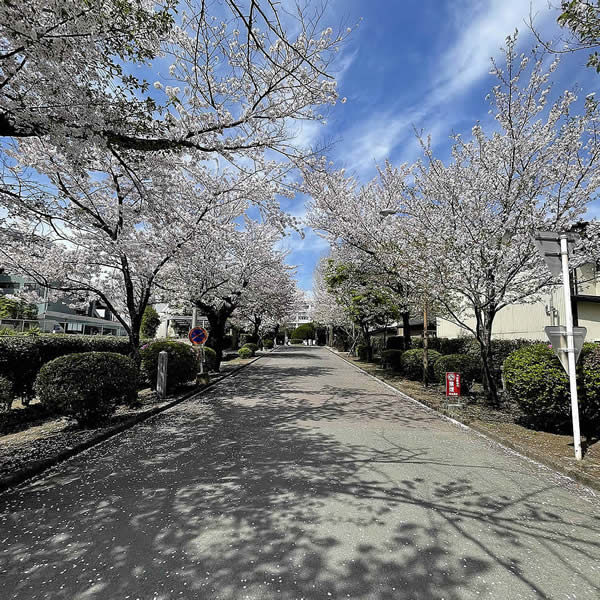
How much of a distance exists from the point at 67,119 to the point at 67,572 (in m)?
4.66

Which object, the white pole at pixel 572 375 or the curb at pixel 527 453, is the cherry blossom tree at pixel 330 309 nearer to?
the curb at pixel 527 453

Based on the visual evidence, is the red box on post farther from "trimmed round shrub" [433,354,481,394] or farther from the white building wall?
the white building wall

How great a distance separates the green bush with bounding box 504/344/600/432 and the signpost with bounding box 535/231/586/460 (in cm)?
62

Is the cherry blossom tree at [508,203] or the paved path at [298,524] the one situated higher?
the cherry blossom tree at [508,203]

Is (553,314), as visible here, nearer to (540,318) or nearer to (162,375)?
(540,318)

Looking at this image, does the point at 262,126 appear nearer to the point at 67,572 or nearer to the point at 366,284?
the point at 67,572

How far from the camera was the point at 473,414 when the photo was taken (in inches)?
307

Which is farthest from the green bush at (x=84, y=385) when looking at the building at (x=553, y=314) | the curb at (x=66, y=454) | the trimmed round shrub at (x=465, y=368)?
the building at (x=553, y=314)

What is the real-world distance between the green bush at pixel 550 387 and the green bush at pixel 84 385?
7.23 m

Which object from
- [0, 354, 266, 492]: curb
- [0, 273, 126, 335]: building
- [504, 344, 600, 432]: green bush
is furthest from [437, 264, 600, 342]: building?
[0, 273, 126, 335]: building

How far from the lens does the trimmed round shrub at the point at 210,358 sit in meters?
14.7

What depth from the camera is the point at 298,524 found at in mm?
3111

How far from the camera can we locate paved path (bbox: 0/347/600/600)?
2371 mm

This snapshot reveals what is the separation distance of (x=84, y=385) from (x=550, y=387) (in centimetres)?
784
